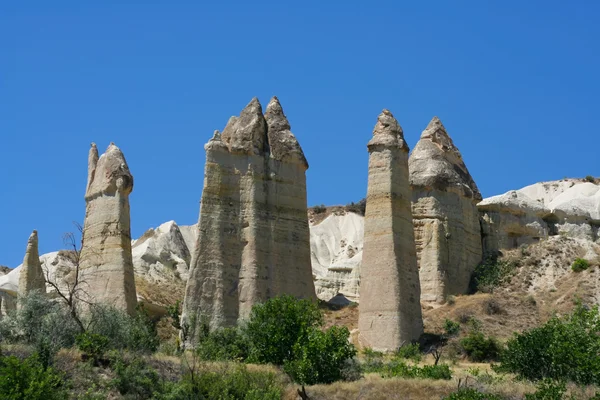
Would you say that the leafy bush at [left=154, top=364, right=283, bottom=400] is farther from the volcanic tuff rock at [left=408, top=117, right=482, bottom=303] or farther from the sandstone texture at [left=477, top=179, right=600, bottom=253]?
the sandstone texture at [left=477, top=179, right=600, bottom=253]

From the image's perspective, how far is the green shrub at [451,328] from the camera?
5284cm

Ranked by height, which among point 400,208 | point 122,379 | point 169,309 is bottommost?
point 122,379

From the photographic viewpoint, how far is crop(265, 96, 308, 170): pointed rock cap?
54406mm

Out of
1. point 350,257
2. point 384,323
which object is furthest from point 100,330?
point 350,257

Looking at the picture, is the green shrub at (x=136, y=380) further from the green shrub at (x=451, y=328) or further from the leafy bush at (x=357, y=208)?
the leafy bush at (x=357, y=208)

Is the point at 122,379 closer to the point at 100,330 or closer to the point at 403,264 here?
the point at 100,330

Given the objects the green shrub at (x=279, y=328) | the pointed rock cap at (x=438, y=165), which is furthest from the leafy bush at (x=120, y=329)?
the pointed rock cap at (x=438, y=165)

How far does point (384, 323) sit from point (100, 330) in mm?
11411

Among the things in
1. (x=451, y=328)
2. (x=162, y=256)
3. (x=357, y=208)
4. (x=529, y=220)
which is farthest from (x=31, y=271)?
(x=357, y=208)

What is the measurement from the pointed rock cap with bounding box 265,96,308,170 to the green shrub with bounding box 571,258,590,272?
13888 millimetres

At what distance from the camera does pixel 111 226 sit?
50625 millimetres

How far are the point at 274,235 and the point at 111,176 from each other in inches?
268

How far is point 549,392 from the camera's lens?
38.2 m

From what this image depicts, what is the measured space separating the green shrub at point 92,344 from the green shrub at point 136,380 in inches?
38.9
